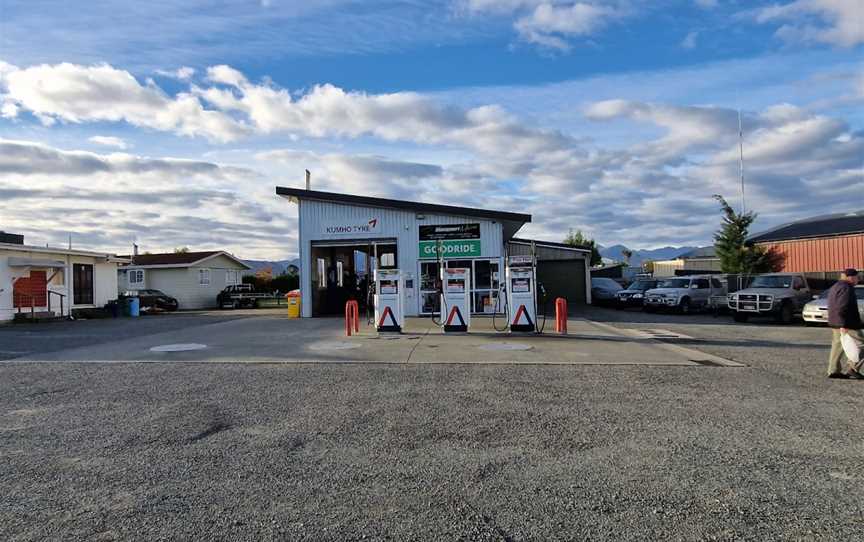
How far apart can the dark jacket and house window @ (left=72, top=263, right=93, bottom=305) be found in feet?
91.4

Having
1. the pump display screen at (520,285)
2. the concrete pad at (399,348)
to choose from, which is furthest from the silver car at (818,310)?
the pump display screen at (520,285)

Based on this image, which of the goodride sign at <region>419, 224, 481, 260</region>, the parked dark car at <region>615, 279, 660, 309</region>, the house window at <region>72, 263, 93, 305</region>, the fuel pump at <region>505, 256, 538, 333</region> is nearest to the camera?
the fuel pump at <region>505, 256, 538, 333</region>

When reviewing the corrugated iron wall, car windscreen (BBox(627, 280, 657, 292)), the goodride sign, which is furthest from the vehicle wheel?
the corrugated iron wall

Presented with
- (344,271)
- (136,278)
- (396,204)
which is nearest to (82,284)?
(136,278)

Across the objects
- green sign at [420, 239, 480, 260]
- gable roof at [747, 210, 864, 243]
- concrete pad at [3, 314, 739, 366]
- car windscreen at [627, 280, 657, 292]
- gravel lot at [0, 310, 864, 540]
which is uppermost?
gable roof at [747, 210, 864, 243]

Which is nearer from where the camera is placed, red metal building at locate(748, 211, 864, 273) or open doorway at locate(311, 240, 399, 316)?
open doorway at locate(311, 240, 399, 316)

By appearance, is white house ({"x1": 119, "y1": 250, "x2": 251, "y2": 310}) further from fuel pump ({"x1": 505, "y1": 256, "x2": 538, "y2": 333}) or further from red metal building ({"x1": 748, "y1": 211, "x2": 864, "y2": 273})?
red metal building ({"x1": 748, "y1": 211, "x2": 864, "y2": 273})

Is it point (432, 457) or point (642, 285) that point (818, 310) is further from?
point (432, 457)

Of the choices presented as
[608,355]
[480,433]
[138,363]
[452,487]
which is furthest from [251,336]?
[452,487]

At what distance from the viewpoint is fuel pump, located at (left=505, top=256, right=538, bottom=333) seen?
1577 centimetres

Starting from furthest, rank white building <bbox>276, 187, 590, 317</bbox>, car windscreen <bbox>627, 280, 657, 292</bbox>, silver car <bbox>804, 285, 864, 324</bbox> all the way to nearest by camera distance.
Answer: car windscreen <bbox>627, 280, 657, 292</bbox> → white building <bbox>276, 187, 590, 317</bbox> → silver car <bbox>804, 285, 864, 324</bbox>

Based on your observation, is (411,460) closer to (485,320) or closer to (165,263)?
(485,320)

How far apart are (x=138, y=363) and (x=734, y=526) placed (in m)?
10.2

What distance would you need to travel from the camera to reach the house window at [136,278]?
38531mm
